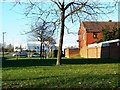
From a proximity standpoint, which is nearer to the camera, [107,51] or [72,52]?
[107,51]

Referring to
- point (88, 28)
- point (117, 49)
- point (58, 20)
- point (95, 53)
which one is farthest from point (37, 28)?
point (88, 28)

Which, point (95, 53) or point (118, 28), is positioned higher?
point (118, 28)

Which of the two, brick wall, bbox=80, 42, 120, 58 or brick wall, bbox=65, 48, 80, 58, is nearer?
brick wall, bbox=80, 42, 120, 58

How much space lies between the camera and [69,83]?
12.3 metres

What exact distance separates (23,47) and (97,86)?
89980 millimetres

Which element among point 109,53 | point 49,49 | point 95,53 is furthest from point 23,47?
point 109,53

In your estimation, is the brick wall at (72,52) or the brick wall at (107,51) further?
the brick wall at (72,52)

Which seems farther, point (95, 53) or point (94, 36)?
point (94, 36)

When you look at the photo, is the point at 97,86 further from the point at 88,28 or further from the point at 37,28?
the point at 88,28

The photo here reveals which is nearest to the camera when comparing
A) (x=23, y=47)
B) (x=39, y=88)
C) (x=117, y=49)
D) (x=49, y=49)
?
(x=39, y=88)

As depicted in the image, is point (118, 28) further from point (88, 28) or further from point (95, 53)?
point (88, 28)

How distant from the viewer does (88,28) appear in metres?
82.8

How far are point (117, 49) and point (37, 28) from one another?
25.1m

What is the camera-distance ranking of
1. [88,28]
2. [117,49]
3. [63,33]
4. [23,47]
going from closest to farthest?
1. [63,33]
2. [117,49]
3. [88,28]
4. [23,47]
